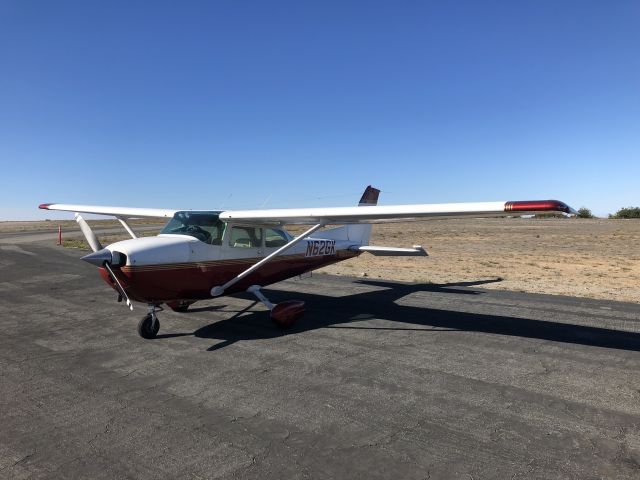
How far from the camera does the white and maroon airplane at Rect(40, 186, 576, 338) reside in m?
7.22

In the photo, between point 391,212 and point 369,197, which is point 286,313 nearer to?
point 391,212

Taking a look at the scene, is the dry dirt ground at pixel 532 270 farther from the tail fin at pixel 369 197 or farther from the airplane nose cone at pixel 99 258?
the airplane nose cone at pixel 99 258

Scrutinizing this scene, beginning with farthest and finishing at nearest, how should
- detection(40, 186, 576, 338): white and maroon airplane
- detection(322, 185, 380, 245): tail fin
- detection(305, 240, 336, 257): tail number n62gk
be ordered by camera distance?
detection(322, 185, 380, 245): tail fin
detection(305, 240, 336, 257): tail number n62gk
detection(40, 186, 576, 338): white and maroon airplane

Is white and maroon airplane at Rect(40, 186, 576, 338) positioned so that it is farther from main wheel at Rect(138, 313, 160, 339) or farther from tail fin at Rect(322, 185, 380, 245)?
tail fin at Rect(322, 185, 380, 245)

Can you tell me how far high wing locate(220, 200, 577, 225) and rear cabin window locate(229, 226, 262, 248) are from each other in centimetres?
19

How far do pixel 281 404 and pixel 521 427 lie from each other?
264 centimetres

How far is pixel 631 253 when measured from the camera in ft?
80.4

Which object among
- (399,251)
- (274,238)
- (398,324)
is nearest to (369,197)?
(399,251)

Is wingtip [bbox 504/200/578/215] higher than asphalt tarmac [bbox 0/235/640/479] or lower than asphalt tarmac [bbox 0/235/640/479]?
higher

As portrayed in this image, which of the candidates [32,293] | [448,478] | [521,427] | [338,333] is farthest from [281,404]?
[32,293]

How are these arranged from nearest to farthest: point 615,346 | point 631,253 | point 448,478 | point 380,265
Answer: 1. point 448,478
2. point 615,346
3. point 380,265
4. point 631,253

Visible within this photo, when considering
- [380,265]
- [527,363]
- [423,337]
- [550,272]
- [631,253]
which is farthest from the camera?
[631,253]

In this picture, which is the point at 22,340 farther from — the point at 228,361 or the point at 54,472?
the point at 54,472

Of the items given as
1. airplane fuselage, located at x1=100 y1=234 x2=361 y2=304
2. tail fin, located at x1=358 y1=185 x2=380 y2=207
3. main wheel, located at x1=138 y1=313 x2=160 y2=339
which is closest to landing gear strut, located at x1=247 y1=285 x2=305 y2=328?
airplane fuselage, located at x1=100 y1=234 x2=361 y2=304
